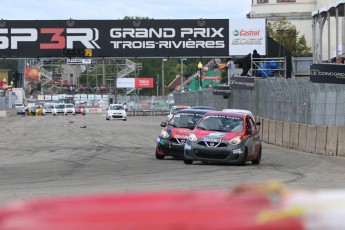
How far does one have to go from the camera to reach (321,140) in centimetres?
2591

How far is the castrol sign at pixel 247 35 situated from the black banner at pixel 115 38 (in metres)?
0.40

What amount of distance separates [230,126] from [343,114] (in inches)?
202

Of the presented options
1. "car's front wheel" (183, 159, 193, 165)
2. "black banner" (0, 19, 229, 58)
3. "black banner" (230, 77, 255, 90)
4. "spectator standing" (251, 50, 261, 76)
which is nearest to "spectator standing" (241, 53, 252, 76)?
"spectator standing" (251, 50, 261, 76)

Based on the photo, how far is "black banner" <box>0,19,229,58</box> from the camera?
149 ft

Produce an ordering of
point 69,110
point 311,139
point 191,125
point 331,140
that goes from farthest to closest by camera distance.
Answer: point 69,110 → point 311,139 → point 331,140 → point 191,125

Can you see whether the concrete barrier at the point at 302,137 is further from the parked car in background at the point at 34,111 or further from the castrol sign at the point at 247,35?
the parked car in background at the point at 34,111

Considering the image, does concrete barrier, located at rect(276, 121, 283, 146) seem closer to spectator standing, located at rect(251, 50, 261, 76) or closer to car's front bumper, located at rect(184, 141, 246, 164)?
car's front bumper, located at rect(184, 141, 246, 164)

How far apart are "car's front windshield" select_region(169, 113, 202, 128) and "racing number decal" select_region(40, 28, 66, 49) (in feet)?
74.5

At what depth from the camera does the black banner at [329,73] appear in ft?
80.6

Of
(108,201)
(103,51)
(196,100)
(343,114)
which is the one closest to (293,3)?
(196,100)

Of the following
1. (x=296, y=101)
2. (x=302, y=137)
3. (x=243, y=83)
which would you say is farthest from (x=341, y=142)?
(x=243, y=83)

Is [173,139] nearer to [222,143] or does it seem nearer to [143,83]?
[222,143]

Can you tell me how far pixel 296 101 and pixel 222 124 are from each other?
30.3 feet

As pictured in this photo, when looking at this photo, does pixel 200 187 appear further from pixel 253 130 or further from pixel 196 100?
pixel 196 100
